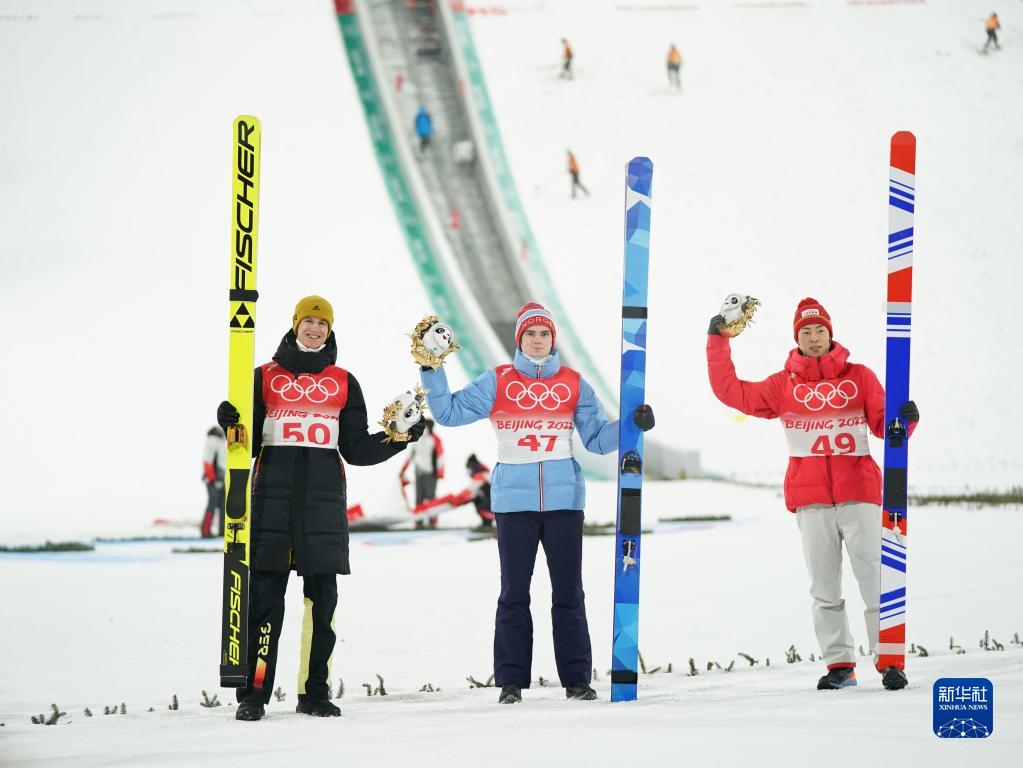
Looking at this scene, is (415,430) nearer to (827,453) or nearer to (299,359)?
(299,359)

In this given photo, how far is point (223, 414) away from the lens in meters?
3.78

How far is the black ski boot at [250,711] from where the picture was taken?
3.72m

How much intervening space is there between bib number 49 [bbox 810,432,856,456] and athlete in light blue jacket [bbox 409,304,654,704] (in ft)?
1.94

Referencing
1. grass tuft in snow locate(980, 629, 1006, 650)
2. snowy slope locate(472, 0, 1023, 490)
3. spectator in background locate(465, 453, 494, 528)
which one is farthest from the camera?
snowy slope locate(472, 0, 1023, 490)

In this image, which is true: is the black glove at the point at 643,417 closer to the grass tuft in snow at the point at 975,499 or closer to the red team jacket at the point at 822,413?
the red team jacket at the point at 822,413

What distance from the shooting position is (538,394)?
13.5ft

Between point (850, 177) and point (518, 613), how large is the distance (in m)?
13.2

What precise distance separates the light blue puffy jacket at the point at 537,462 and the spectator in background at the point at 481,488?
4.37m

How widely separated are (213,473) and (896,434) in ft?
20.6

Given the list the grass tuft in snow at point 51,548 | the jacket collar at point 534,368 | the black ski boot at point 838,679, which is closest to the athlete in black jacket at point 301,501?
the jacket collar at point 534,368

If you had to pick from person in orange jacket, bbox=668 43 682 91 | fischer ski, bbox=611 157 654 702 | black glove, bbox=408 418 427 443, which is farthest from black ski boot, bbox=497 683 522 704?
person in orange jacket, bbox=668 43 682 91

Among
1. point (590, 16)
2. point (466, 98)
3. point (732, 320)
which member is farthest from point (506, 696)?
point (590, 16)

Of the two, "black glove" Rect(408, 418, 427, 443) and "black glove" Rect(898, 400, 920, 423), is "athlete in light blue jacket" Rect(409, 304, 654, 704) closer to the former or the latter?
"black glove" Rect(408, 418, 427, 443)

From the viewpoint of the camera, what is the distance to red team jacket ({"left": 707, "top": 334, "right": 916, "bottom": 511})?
407 cm
